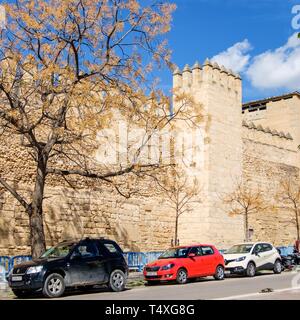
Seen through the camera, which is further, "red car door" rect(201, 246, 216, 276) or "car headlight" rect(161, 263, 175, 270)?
"red car door" rect(201, 246, 216, 276)

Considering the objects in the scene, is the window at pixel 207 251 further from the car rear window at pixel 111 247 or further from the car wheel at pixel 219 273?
the car rear window at pixel 111 247

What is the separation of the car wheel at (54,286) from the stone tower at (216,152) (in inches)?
556

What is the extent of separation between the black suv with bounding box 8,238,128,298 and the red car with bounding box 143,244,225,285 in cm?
224

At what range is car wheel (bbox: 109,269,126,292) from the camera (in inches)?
577

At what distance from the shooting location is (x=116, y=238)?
23.8 meters

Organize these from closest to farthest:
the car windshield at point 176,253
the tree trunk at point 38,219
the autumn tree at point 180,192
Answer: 1. the tree trunk at point 38,219
2. the car windshield at point 176,253
3. the autumn tree at point 180,192

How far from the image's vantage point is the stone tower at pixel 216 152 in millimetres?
26953

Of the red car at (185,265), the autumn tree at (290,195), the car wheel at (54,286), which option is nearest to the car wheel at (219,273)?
the red car at (185,265)

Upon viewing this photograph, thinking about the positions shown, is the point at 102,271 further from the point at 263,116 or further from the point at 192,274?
the point at 263,116

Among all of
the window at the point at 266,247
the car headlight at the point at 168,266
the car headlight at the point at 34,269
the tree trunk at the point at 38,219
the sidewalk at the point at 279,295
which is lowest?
the sidewalk at the point at 279,295

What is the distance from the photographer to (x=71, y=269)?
538 inches

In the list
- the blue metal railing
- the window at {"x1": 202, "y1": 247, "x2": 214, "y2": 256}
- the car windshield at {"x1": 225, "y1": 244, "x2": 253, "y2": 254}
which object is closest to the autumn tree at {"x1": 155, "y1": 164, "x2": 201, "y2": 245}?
the car windshield at {"x1": 225, "y1": 244, "x2": 253, "y2": 254}

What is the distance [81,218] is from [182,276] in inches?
254

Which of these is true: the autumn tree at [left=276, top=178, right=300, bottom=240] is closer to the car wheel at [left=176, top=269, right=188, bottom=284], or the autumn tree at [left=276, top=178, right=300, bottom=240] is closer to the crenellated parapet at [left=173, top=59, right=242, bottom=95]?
the crenellated parapet at [left=173, top=59, right=242, bottom=95]
